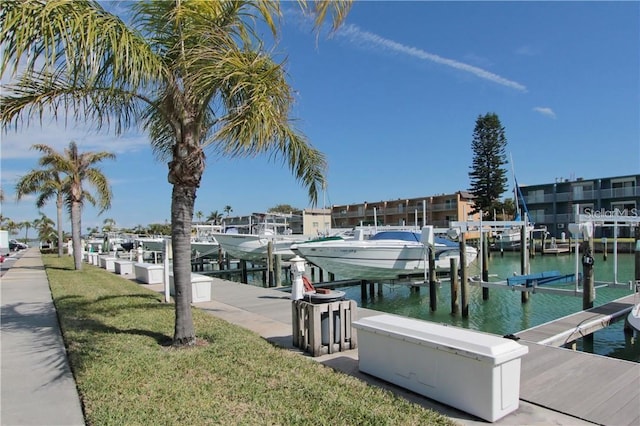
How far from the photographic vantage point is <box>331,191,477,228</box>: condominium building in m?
63.0

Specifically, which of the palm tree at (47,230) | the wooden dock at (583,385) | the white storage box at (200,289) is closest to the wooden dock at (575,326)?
the wooden dock at (583,385)

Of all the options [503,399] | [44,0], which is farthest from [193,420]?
[44,0]

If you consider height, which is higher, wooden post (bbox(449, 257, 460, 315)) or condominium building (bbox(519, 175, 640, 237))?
condominium building (bbox(519, 175, 640, 237))

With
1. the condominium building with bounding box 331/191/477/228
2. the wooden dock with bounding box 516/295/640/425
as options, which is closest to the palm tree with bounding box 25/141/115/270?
the wooden dock with bounding box 516/295/640/425

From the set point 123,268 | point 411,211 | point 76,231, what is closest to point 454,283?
point 123,268

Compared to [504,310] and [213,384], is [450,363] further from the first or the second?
[504,310]

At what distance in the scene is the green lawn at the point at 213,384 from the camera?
4.06 m

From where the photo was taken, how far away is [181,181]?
628 centimetres

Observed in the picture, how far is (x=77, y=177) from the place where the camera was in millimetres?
21266

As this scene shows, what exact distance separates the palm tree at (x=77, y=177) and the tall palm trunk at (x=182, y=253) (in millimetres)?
16822

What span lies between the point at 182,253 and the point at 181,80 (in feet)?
8.43

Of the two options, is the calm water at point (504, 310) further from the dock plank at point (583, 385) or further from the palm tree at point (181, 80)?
the palm tree at point (181, 80)

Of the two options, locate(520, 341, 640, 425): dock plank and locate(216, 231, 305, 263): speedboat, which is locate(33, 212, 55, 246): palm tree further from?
locate(520, 341, 640, 425): dock plank

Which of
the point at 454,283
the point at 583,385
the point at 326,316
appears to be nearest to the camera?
the point at 583,385
